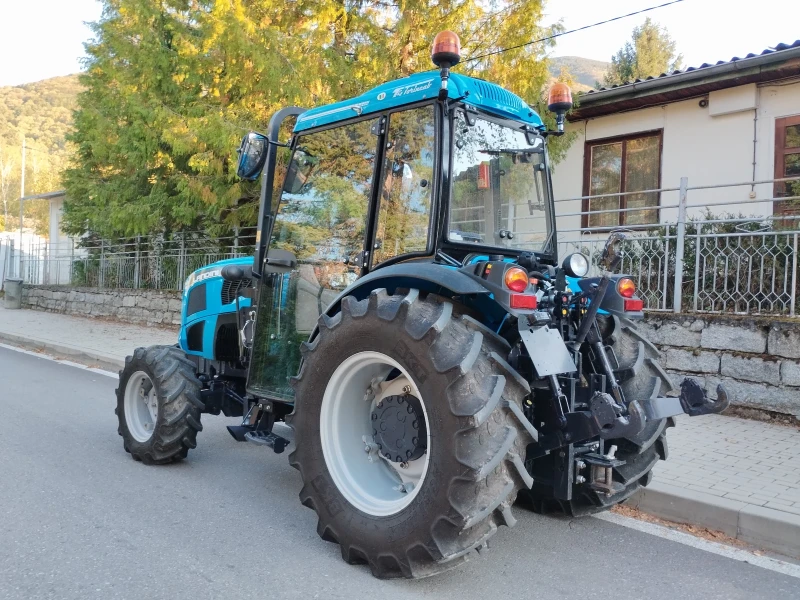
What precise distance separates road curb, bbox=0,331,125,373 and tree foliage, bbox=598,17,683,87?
22743mm

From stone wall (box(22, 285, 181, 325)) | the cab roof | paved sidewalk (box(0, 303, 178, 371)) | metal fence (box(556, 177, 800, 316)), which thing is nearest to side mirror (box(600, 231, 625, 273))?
the cab roof

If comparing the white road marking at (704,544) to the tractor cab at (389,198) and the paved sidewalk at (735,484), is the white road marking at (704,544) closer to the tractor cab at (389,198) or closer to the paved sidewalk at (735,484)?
the paved sidewalk at (735,484)

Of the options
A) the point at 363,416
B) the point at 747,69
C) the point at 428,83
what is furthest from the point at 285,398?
the point at 747,69

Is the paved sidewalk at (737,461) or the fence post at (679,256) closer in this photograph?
the paved sidewalk at (737,461)

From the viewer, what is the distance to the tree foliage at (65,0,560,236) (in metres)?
10.1

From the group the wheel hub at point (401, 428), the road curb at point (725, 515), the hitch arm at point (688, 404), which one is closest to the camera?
the hitch arm at point (688, 404)

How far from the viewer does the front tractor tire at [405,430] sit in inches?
118

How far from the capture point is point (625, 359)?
3.96 m

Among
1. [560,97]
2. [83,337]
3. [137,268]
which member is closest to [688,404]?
[560,97]

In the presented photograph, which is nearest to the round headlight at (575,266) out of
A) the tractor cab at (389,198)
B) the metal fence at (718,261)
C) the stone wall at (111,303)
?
the tractor cab at (389,198)

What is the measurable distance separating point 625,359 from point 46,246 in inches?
868

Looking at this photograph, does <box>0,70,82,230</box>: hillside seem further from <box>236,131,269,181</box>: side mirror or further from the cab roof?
the cab roof

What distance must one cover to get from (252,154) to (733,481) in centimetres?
399

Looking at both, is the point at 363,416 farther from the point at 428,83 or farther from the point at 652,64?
the point at 652,64
